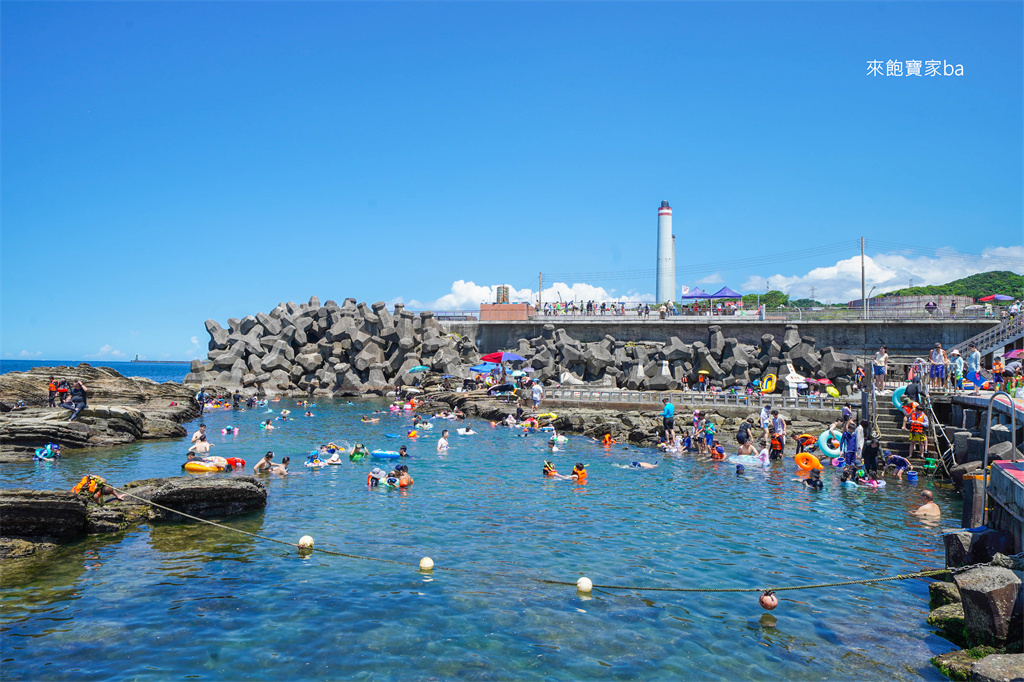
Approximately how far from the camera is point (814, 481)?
62.5 ft

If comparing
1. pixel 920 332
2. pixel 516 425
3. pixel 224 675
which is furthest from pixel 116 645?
pixel 920 332

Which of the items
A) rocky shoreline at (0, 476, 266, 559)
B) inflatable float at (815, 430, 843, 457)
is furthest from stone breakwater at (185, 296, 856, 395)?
rocky shoreline at (0, 476, 266, 559)

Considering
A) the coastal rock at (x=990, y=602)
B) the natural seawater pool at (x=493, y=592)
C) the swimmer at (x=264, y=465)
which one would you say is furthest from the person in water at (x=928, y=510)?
the swimmer at (x=264, y=465)

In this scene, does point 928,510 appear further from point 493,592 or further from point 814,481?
point 493,592

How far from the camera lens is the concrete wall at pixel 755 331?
3906 centimetres

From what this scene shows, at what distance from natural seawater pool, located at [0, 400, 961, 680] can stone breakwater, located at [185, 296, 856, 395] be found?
76.6ft

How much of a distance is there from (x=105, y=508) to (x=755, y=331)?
40.4 m

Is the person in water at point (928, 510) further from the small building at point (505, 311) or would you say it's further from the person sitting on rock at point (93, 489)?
the small building at point (505, 311)

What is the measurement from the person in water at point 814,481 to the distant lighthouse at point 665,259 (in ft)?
180

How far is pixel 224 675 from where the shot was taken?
26.3 ft

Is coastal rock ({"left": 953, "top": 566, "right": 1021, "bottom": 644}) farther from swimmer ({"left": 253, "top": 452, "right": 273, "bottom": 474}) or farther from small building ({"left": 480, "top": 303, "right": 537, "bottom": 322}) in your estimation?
small building ({"left": 480, "top": 303, "right": 537, "bottom": 322})

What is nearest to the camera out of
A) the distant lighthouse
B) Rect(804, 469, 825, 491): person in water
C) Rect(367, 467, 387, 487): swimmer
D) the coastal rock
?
the coastal rock

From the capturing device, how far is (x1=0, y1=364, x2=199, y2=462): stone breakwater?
22688 mm

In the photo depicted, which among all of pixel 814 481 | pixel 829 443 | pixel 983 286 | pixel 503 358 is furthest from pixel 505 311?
pixel 983 286
